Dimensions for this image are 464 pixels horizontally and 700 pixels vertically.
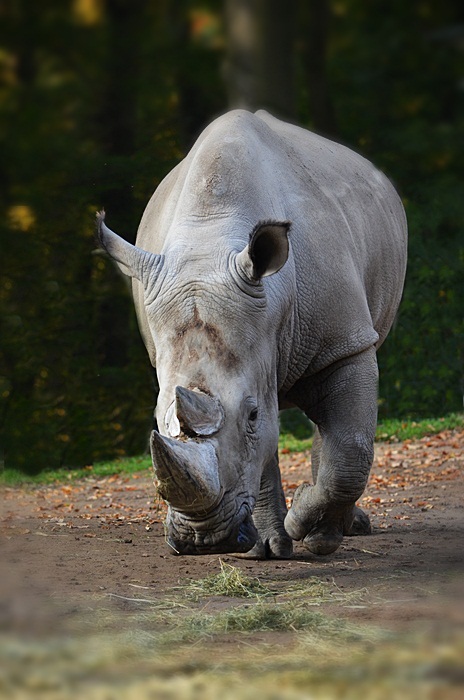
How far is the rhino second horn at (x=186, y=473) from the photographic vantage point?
13.6ft

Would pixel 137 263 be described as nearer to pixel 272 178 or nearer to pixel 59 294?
pixel 272 178

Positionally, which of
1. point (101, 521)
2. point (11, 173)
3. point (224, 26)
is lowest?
point (101, 521)

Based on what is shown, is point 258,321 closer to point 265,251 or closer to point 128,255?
point 265,251

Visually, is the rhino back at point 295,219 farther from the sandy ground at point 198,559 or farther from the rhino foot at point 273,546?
the sandy ground at point 198,559

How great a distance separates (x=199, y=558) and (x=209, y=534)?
1.79m

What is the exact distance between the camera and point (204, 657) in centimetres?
371

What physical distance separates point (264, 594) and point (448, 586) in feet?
2.62

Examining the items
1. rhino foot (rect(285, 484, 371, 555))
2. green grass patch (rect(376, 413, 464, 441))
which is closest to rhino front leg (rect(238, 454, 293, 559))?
rhino foot (rect(285, 484, 371, 555))

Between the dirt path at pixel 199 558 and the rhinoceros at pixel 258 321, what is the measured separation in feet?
1.12

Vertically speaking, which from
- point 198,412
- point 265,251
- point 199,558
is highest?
point 265,251

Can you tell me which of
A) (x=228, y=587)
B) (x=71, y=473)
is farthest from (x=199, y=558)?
(x=71, y=473)

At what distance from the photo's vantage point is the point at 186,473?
13.8ft

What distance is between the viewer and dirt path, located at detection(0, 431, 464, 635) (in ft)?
15.1

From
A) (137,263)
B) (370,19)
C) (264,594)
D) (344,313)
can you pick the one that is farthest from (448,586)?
(370,19)
